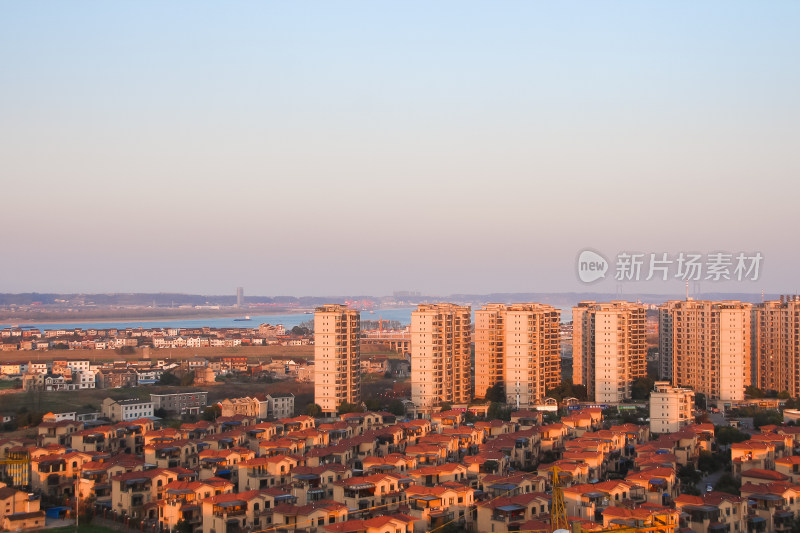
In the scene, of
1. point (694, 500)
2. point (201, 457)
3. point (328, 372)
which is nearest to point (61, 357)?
point (328, 372)

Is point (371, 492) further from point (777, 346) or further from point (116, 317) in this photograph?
point (116, 317)

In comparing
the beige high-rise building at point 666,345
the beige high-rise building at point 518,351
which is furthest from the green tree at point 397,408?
the beige high-rise building at point 666,345

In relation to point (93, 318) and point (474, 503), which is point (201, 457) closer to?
point (474, 503)

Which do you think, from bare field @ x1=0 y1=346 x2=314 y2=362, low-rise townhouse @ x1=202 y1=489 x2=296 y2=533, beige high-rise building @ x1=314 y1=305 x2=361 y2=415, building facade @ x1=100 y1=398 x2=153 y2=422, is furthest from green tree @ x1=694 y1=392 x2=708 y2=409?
bare field @ x1=0 y1=346 x2=314 y2=362

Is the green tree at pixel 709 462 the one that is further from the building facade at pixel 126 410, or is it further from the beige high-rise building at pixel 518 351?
the building facade at pixel 126 410

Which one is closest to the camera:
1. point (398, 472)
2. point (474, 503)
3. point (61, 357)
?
point (474, 503)

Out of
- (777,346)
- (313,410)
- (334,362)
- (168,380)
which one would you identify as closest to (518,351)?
(334,362)

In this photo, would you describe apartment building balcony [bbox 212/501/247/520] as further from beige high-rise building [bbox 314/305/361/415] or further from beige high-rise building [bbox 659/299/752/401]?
beige high-rise building [bbox 659/299/752/401]
